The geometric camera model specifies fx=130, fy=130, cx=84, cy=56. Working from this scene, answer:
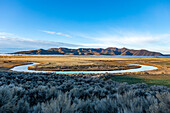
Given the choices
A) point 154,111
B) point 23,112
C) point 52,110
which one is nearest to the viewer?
point 52,110

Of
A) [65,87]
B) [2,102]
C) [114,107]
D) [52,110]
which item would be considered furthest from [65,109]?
[65,87]

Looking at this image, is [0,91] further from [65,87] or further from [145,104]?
[145,104]

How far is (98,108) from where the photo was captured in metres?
3.74

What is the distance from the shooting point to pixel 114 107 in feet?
12.4

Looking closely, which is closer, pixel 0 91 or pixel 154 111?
pixel 154 111

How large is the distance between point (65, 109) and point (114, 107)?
61.3 inches

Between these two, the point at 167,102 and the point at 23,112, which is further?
the point at 167,102

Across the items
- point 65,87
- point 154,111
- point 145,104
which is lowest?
point 65,87

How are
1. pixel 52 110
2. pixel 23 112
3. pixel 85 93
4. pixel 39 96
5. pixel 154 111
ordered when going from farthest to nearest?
pixel 85 93, pixel 39 96, pixel 23 112, pixel 154 111, pixel 52 110

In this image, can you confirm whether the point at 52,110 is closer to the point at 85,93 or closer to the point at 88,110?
the point at 88,110

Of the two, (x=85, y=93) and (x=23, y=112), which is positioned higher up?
(x=23, y=112)

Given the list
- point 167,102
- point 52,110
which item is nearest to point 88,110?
point 52,110

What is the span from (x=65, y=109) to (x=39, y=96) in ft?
10.9

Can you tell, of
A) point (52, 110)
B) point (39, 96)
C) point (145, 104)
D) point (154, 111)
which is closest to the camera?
point (52, 110)
